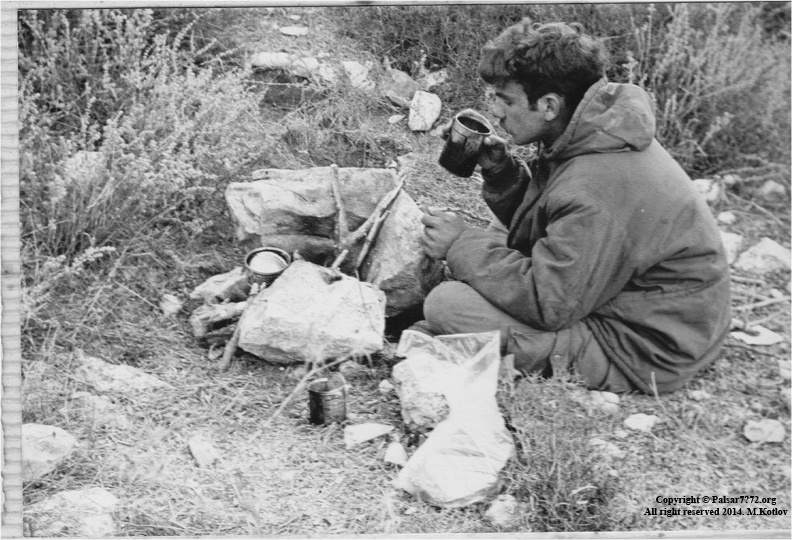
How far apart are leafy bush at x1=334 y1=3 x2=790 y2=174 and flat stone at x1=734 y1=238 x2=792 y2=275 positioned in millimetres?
546

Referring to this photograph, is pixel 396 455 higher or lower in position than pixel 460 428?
lower

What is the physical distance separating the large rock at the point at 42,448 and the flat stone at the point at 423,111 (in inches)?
90.4

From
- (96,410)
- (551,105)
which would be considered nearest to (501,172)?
(551,105)

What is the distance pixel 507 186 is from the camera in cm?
359

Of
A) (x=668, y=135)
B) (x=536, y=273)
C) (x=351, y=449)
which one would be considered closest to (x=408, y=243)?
(x=536, y=273)

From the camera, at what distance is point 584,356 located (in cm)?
309

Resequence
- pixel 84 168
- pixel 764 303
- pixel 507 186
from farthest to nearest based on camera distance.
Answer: pixel 764 303
pixel 507 186
pixel 84 168

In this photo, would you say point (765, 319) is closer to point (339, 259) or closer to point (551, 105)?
point (551, 105)

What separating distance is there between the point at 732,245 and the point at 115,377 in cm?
298

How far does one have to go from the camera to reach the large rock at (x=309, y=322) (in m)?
3.18

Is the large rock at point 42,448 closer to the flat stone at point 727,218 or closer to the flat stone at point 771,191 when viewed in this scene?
the flat stone at point 727,218

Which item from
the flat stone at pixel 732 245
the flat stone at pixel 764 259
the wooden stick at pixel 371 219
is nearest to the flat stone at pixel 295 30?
the wooden stick at pixel 371 219

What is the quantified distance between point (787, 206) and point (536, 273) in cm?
209

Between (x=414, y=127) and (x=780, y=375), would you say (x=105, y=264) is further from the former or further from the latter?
(x=780, y=375)
